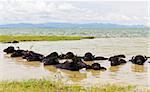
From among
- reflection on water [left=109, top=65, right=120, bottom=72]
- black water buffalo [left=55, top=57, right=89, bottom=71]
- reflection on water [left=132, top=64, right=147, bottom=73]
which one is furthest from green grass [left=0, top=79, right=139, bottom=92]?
reflection on water [left=132, top=64, right=147, bottom=73]

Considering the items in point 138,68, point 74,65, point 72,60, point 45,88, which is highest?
point 72,60

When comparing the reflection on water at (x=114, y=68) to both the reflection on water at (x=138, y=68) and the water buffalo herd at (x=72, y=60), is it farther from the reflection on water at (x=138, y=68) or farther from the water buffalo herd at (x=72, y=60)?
the reflection on water at (x=138, y=68)

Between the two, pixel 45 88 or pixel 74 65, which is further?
pixel 74 65

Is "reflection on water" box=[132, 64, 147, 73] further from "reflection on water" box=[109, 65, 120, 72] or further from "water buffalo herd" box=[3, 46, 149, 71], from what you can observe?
"reflection on water" box=[109, 65, 120, 72]

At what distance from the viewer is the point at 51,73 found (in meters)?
22.6

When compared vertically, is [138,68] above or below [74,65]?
below

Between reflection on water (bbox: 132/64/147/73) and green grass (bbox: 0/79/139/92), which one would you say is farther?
reflection on water (bbox: 132/64/147/73)

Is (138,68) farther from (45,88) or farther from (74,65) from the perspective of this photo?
(45,88)

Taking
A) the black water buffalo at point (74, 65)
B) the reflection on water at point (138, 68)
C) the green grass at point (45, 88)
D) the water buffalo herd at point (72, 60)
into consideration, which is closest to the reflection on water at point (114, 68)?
the water buffalo herd at point (72, 60)

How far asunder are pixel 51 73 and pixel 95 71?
2.70m

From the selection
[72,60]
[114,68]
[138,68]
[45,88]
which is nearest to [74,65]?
[72,60]

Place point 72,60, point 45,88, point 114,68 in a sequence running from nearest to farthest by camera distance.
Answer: point 45,88 → point 72,60 → point 114,68

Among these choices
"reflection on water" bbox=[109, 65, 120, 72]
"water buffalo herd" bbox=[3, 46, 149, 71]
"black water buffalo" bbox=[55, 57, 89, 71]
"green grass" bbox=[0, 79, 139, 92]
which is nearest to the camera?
"green grass" bbox=[0, 79, 139, 92]

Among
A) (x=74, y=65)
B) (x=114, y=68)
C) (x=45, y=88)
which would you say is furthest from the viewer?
(x=114, y=68)
